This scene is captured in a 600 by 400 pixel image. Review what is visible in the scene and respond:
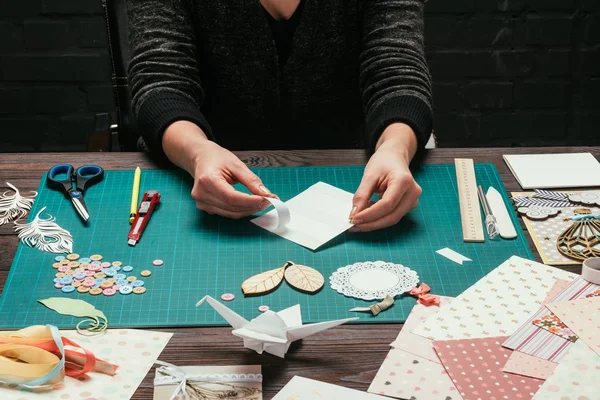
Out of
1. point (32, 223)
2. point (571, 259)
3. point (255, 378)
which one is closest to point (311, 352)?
point (255, 378)

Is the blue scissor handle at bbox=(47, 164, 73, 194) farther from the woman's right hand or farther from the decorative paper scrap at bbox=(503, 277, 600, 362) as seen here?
the decorative paper scrap at bbox=(503, 277, 600, 362)

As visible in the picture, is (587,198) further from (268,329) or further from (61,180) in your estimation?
(61,180)

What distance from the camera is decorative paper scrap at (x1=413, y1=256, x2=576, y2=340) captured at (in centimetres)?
102

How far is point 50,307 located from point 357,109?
3.26ft

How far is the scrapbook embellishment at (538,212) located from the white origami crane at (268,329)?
1.54 feet

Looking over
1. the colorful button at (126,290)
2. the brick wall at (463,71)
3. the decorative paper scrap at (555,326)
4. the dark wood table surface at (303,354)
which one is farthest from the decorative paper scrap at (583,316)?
the brick wall at (463,71)

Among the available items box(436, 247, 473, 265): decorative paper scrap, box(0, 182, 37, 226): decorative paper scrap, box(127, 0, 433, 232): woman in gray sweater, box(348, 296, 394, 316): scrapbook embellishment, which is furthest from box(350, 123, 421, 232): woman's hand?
box(0, 182, 37, 226): decorative paper scrap

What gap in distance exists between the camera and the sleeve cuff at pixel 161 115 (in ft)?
4.92

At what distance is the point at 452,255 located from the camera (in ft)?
3.93

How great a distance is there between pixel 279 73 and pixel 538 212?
0.69m

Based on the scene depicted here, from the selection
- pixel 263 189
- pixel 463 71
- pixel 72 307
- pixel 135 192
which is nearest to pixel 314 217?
pixel 263 189

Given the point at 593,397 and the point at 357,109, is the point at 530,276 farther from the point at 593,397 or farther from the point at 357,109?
the point at 357,109

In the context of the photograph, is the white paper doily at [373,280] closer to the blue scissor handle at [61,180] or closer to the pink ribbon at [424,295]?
the pink ribbon at [424,295]

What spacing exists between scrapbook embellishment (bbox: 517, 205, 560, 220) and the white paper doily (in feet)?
0.94
